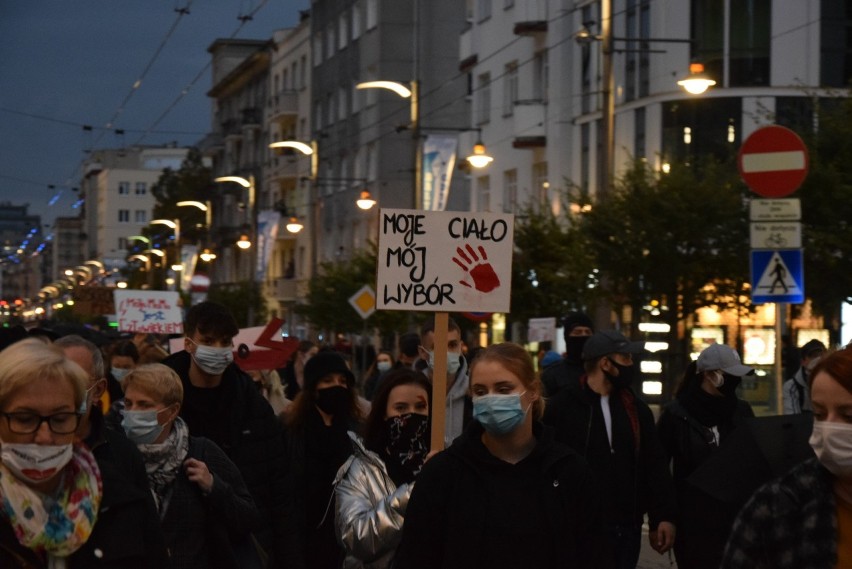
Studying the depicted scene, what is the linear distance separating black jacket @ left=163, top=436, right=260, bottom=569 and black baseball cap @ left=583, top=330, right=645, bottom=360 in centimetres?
334

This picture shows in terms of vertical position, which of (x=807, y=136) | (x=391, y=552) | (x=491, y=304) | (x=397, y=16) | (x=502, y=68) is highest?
(x=397, y=16)

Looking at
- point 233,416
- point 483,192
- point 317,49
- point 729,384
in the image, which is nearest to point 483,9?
point 483,192

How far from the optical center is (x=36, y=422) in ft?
14.0

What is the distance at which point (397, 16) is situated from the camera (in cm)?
6612

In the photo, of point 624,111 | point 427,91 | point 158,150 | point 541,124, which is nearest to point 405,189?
point 427,91

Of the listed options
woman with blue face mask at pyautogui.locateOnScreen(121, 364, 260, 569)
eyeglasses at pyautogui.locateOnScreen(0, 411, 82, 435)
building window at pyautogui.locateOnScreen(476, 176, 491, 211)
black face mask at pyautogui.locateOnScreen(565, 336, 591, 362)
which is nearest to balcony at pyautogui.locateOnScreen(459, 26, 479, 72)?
building window at pyautogui.locateOnScreen(476, 176, 491, 211)

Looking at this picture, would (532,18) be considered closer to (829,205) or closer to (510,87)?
(510,87)

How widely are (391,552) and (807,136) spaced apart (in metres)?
20.1

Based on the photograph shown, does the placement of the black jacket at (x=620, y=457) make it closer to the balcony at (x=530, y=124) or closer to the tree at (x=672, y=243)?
the tree at (x=672, y=243)

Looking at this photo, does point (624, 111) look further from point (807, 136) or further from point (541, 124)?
point (807, 136)

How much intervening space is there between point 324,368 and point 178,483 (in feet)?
8.48

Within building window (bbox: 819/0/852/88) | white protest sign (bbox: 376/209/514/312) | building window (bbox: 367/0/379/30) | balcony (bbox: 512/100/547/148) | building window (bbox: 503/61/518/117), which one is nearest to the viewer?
white protest sign (bbox: 376/209/514/312)

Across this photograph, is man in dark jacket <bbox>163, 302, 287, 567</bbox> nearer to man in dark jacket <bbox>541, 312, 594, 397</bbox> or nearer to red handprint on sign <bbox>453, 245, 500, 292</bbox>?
red handprint on sign <bbox>453, 245, 500, 292</bbox>

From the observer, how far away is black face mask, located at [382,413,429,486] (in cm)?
709
